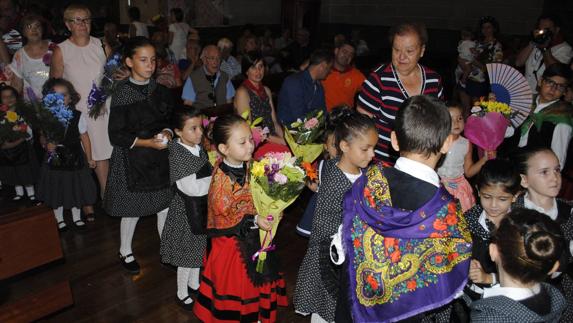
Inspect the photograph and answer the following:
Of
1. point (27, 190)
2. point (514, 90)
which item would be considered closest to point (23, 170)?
point (27, 190)

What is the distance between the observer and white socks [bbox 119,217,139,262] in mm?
3750

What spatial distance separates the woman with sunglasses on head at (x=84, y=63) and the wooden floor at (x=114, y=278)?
0.71 m

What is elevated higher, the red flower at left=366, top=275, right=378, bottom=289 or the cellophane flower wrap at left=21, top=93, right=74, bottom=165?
the cellophane flower wrap at left=21, top=93, right=74, bottom=165

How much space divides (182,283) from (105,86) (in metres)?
1.57

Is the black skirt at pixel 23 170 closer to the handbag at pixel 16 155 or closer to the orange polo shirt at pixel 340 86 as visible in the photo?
the handbag at pixel 16 155

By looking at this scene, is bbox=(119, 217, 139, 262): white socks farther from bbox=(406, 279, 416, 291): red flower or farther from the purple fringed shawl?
bbox=(406, 279, 416, 291): red flower

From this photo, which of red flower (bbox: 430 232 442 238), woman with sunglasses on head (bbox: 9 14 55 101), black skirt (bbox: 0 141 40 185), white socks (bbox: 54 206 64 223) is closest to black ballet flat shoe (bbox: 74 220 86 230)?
white socks (bbox: 54 206 64 223)

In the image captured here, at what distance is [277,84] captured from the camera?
735cm

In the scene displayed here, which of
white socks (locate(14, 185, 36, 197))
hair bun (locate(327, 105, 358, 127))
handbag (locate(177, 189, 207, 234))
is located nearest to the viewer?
hair bun (locate(327, 105, 358, 127))

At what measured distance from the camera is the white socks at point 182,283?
3.36 meters

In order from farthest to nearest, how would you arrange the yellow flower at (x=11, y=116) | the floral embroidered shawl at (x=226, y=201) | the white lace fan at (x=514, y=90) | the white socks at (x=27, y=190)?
1. the white socks at (x=27, y=190)
2. the yellow flower at (x=11, y=116)
3. the white lace fan at (x=514, y=90)
4. the floral embroidered shawl at (x=226, y=201)

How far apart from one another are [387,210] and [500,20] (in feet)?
36.7

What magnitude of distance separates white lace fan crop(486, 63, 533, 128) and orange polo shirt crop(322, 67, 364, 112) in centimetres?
190

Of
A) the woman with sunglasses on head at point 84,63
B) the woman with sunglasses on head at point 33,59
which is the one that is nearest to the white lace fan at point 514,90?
the woman with sunglasses on head at point 84,63
